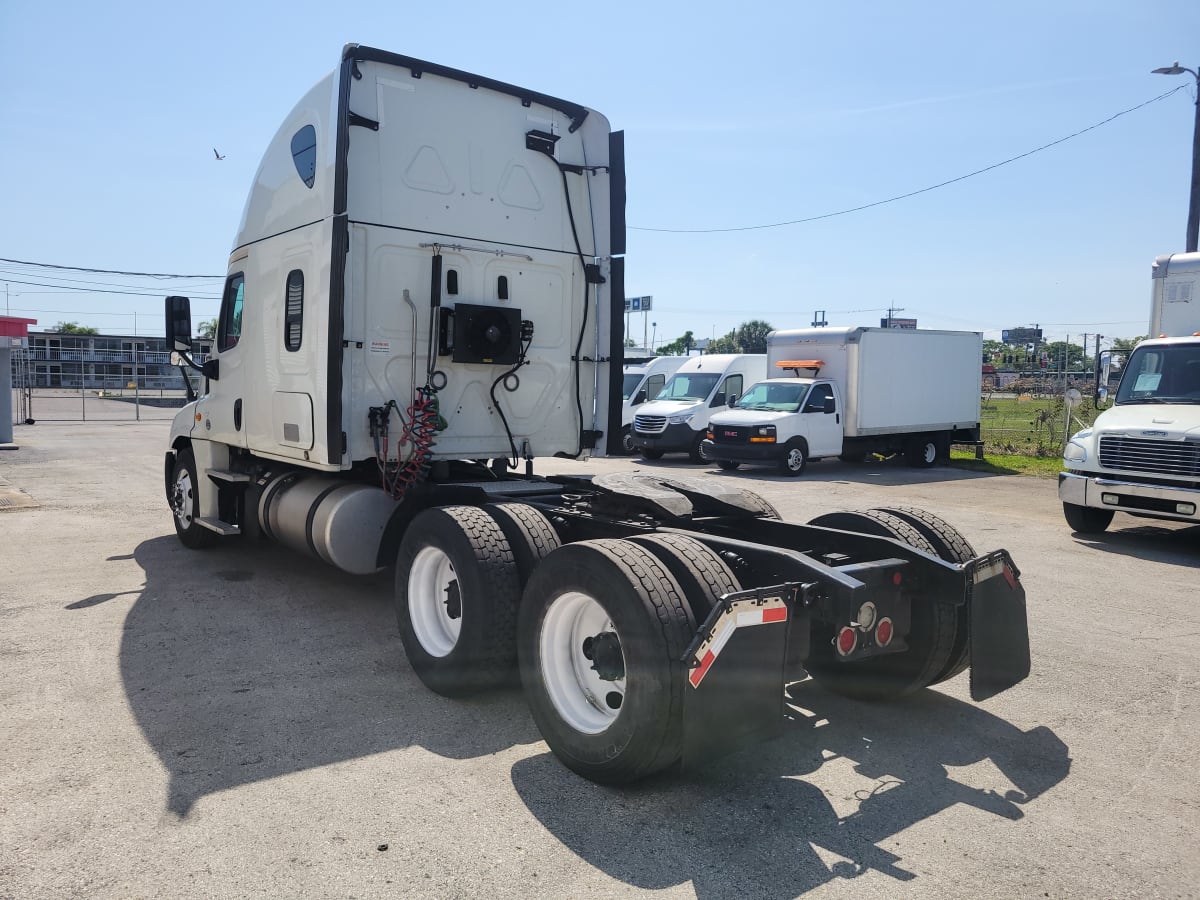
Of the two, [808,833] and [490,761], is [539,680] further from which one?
[808,833]

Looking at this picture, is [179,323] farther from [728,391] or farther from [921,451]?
[921,451]

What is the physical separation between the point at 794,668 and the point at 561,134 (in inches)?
198

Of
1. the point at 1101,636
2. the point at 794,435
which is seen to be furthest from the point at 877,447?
the point at 1101,636

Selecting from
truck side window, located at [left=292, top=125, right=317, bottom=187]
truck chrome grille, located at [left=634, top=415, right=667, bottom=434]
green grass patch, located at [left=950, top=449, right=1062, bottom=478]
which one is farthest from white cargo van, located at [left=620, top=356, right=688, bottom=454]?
truck side window, located at [left=292, top=125, right=317, bottom=187]

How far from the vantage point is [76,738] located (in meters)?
4.34

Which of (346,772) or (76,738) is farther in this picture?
(76,738)

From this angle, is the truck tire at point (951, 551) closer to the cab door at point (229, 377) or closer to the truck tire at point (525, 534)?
the truck tire at point (525, 534)

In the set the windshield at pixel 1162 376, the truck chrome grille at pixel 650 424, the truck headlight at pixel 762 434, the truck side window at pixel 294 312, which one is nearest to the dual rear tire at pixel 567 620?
the truck side window at pixel 294 312

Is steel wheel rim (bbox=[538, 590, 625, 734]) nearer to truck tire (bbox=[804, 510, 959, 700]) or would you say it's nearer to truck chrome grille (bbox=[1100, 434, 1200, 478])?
truck tire (bbox=[804, 510, 959, 700])

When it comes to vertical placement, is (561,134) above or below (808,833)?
above

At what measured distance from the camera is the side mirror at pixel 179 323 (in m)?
8.32

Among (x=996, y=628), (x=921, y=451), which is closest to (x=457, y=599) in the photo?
(x=996, y=628)

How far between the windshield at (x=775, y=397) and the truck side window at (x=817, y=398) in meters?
0.14

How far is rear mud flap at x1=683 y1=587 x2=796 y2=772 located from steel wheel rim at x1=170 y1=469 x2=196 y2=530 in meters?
6.83
